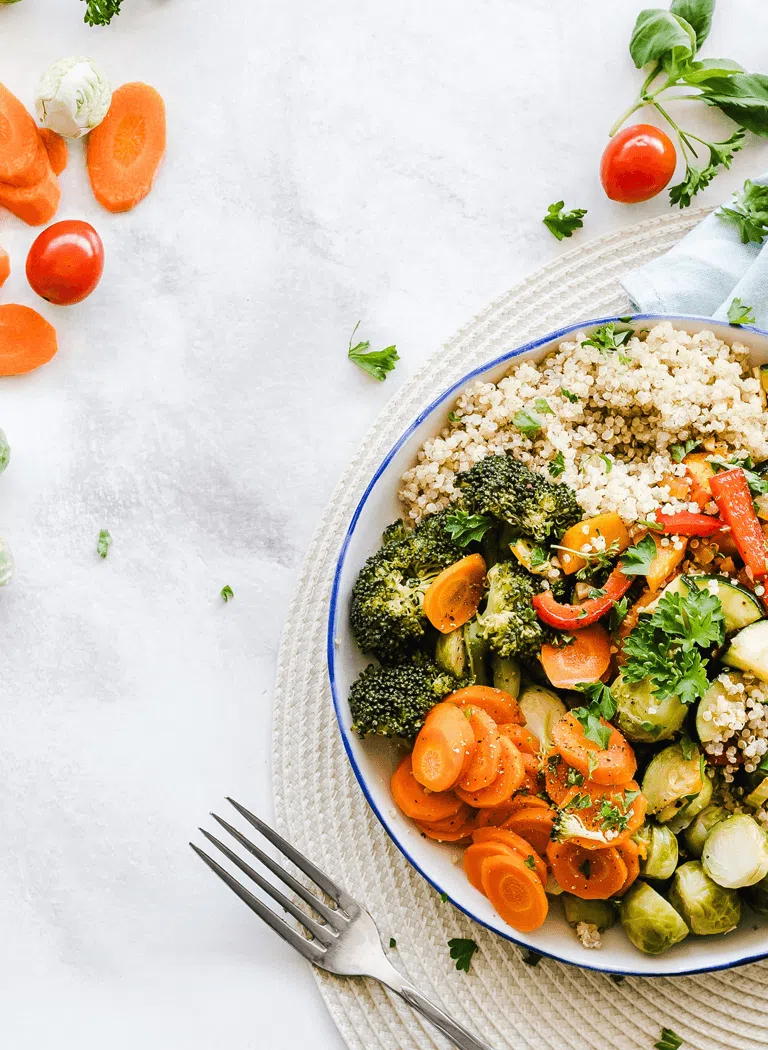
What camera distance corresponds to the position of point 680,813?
8.48 ft

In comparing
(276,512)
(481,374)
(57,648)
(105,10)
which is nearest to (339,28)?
(105,10)

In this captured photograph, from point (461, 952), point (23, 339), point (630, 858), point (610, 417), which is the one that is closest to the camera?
point (630, 858)

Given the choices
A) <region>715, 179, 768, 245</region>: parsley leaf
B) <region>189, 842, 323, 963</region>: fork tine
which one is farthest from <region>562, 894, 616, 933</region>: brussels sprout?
<region>715, 179, 768, 245</region>: parsley leaf

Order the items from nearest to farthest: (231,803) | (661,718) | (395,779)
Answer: (661,718) < (395,779) < (231,803)

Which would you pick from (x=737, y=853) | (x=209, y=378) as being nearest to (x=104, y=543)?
(x=209, y=378)

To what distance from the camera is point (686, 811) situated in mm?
2576

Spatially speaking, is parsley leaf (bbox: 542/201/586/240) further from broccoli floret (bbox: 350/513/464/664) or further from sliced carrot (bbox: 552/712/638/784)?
sliced carrot (bbox: 552/712/638/784)

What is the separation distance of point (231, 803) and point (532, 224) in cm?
209

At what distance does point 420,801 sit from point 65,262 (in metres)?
1.97

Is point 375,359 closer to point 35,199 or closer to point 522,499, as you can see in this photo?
point 522,499

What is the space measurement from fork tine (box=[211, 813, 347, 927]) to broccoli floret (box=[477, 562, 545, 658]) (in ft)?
3.10

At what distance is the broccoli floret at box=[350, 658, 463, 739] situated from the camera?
2613mm

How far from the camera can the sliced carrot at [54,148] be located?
3.16 meters

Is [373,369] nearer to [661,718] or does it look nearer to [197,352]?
[197,352]
